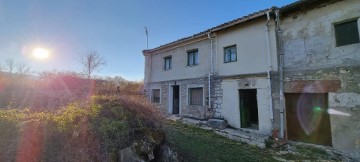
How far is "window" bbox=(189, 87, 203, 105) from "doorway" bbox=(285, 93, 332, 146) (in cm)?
485

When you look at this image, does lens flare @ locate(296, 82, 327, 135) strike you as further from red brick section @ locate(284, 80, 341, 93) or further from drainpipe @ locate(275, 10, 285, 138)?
drainpipe @ locate(275, 10, 285, 138)

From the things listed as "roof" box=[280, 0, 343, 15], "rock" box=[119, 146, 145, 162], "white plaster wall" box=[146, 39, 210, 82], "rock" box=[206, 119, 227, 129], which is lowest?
"rock" box=[206, 119, 227, 129]

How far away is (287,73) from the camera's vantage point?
805cm

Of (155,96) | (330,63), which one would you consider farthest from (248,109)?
(155,96)

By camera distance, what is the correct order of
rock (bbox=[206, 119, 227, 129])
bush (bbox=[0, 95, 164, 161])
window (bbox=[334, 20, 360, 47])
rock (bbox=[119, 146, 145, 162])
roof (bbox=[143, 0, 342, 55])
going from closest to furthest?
bush (bbox=[0, 95, 164, 161])
rock (bbox=[119, 146, 145, 162])
window (bbox=[334, 20, 360, 47])
roof (bbox=[143, 0, 342, 55])
rock (bbox=[206, 119, 227, 129])

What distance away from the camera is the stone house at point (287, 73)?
666cm

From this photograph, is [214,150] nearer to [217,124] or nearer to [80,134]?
[217,124]

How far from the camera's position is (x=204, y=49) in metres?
11.7

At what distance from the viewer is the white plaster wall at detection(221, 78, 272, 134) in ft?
28.1

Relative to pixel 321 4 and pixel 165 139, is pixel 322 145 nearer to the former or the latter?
pixel 321 4

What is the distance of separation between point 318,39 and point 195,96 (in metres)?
6.92

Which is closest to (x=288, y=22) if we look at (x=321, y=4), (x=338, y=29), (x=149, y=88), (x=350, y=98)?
(x=321, y=4)

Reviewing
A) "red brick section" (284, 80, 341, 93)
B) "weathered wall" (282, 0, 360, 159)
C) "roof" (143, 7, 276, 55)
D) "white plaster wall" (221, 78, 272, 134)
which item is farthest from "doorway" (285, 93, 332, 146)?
"roof" (143, 7, 276, 55)

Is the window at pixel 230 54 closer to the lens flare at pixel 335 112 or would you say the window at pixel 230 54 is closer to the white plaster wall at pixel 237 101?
the white plaster wall at pixel 237 101
